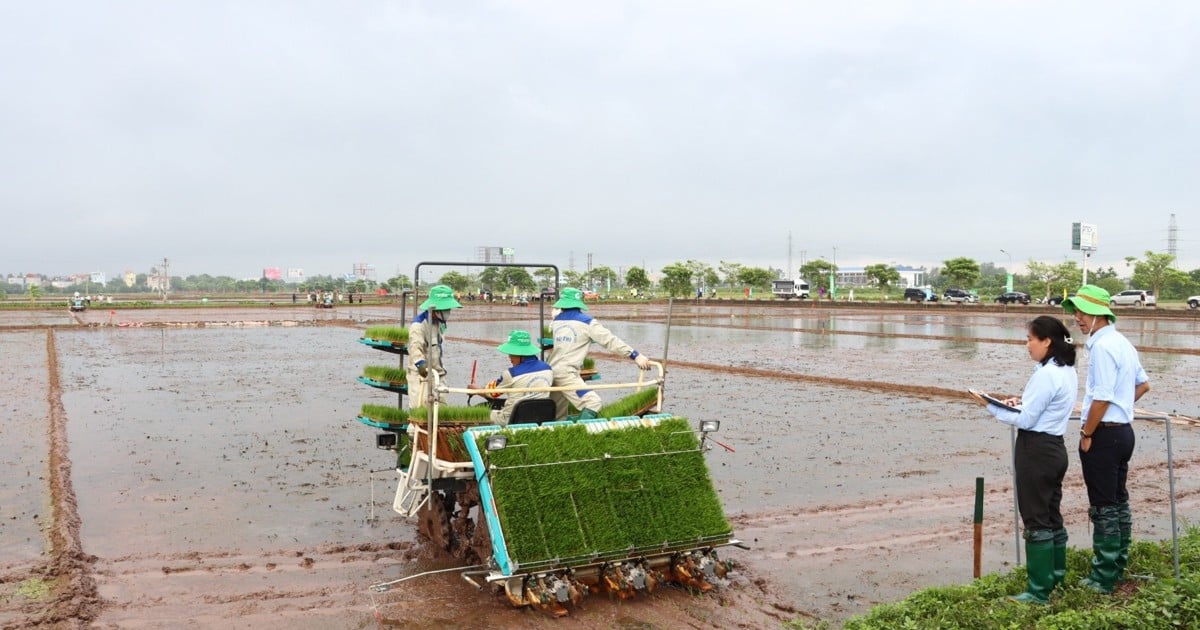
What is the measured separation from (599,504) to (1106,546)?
3286 millimetres

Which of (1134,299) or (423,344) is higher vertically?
(423,344)

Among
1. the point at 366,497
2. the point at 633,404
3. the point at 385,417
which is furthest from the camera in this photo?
the point at 366,497

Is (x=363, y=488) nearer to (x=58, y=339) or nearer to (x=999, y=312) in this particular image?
(x=58, y=339)

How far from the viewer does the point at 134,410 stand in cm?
1520

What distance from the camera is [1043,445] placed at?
527 cm

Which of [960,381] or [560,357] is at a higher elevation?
[560,357]

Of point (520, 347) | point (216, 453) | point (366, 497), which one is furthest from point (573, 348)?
point (216, 453)

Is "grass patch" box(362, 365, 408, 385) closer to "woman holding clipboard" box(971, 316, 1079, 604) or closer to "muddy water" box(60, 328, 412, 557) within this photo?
"muddy water" box(60, 328, 412, 557)

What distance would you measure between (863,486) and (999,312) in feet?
170

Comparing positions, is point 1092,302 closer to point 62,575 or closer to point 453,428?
point 453,428

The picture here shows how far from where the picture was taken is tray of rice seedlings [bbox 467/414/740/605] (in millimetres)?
5824

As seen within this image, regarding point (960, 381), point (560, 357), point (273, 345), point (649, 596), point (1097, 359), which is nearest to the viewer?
point (1097, 359)

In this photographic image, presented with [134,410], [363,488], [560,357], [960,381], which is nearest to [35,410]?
[134,410]

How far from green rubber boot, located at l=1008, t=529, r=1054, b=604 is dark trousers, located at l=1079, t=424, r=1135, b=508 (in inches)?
18.9
